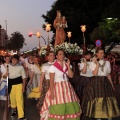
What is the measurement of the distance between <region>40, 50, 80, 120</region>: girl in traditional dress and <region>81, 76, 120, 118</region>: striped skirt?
2.79ft

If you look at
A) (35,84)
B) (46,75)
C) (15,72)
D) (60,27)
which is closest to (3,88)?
(15,72)

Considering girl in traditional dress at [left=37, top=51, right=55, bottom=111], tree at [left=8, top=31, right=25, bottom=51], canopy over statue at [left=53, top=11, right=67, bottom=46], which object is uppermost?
tree at [left=8, top=31, right=25, bottom=51]

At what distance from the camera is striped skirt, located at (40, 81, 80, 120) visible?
6.07m

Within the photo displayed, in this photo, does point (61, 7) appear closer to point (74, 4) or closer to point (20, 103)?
point (74, 4)

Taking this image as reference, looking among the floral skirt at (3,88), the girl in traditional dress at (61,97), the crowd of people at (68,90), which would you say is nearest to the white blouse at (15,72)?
the crowd of people at (68,90)

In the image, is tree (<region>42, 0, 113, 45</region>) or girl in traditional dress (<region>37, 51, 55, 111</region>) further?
tree (<region>42, 0, 113, 45</region>)

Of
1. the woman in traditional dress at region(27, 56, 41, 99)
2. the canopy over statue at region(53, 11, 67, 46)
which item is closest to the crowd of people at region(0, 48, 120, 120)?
the woman in traditional dress at region(27, 56, 41, 99)

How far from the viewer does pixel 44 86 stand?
7992 millimetres

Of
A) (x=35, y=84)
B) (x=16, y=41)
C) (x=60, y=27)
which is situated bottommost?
(x=35, y=84)

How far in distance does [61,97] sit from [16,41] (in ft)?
326

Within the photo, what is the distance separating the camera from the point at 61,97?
612cm

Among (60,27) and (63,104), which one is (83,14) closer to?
(60,27)

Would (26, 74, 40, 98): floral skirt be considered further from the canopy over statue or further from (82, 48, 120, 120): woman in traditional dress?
the canopy over statue

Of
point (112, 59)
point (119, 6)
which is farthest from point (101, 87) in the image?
point (119, 6)
